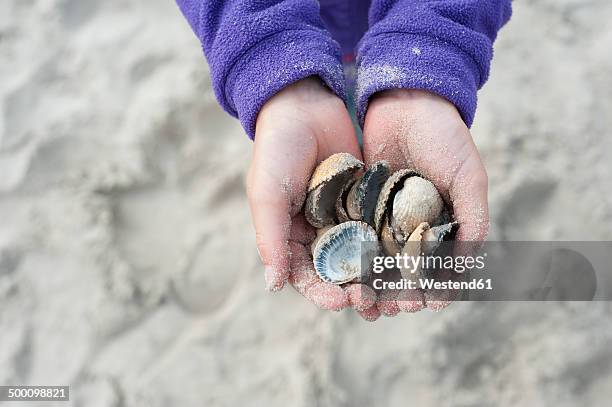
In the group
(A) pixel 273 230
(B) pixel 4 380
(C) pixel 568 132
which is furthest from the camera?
(C) pixel 568 132

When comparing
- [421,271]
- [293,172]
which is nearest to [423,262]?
[421,271]

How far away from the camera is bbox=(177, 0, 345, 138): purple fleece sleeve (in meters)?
1.69

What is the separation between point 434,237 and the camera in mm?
1520

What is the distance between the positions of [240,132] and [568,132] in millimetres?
1501

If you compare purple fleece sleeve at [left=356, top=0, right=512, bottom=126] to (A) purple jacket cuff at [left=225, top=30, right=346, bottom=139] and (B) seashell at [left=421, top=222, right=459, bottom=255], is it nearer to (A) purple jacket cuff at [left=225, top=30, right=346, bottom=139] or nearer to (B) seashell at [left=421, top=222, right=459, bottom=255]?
(A) purple jacket cuff at [left=225, top=30, right=346, bottom=139]

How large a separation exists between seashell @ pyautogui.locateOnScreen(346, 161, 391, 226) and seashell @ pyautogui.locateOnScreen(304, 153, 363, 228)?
5 cm

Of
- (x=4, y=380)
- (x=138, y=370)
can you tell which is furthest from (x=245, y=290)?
(x=4, y=380)

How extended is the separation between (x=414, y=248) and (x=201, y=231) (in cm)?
118

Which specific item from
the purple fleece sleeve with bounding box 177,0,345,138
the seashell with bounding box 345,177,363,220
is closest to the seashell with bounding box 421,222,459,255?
the seashell with bounding box 345,177,363,220

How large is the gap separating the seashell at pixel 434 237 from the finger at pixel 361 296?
0.20m

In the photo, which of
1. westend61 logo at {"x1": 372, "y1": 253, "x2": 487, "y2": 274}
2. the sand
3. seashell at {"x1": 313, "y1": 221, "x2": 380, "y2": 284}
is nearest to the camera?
westend61 logo at {"x1": 372, "y1": 253, "x2": 487, "y2": 274}

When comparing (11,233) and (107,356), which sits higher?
(11,233)

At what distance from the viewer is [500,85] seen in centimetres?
267

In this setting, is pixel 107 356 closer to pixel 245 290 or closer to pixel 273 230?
pixel 245 290
